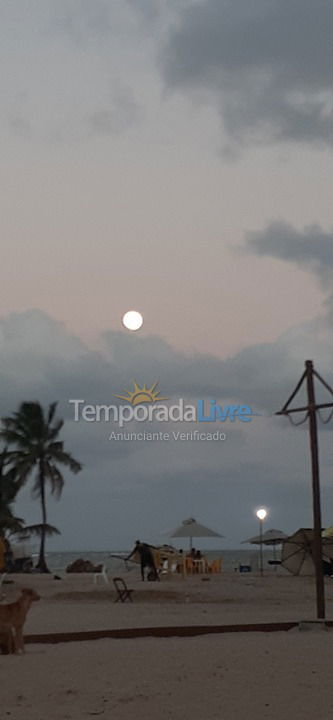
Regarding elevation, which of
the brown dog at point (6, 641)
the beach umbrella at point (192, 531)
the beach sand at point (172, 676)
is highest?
the beach umbrella at point (192, 531)

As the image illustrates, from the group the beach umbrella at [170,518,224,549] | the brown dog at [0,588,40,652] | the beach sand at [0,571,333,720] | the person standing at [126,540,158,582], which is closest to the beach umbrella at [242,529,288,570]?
the beach umbrella at [170,518,224,549]

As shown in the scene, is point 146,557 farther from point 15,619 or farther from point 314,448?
point 15,619

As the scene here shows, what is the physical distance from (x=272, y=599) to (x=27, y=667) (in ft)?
42.1

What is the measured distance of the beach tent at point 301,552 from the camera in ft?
111

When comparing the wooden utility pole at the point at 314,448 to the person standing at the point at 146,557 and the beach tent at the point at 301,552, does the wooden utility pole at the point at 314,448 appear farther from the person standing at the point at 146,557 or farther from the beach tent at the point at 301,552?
the beach tent at the point at 301,552

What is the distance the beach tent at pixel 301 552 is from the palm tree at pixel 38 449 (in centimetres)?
1750

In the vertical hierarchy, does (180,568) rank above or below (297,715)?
above

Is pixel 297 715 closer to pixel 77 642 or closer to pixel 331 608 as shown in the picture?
pixel 77 642

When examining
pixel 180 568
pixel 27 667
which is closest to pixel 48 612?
pixel 27 667

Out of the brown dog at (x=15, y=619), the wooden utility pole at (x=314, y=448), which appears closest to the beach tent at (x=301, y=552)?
the wooden utility pole at (x=314, y=448)

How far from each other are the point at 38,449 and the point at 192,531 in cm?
1350

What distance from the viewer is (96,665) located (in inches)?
374

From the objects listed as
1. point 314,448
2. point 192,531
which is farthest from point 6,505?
point 314,448

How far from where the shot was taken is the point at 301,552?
112ft
